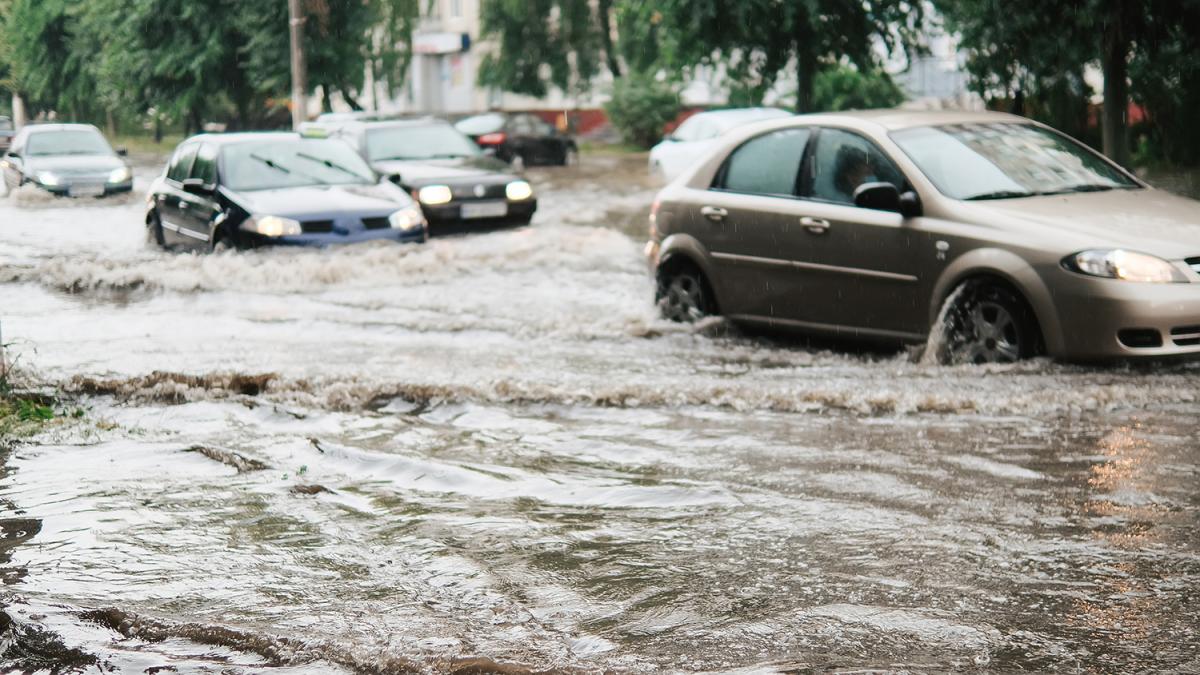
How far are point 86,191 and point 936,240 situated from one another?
911 inches

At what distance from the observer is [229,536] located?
5699mm

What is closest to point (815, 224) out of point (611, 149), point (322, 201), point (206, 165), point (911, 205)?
point (911, 205)

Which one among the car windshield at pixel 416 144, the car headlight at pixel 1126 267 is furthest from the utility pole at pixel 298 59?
the car headlight at pixel 1126 267

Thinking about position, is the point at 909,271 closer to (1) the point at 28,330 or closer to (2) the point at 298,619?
(2) the point at 298,619

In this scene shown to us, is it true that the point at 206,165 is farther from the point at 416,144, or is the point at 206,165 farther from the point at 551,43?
the point at 551,43

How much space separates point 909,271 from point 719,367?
1335 millimetres

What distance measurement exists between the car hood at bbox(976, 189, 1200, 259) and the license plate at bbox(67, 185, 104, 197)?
23.2 meters

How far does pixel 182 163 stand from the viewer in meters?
17.8

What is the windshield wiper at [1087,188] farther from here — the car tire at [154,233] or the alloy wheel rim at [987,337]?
the car tire at [154,233]

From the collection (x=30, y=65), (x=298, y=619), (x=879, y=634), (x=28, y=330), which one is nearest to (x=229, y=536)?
(x=298, y=619)

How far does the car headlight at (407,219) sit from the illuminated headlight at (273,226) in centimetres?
100

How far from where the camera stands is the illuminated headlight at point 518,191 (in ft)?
65.0

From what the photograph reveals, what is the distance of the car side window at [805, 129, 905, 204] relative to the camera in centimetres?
938

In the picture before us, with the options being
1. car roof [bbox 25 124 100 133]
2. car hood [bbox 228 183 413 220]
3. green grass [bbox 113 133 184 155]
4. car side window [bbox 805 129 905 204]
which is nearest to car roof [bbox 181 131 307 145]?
car hood [bbox 228 183 413 220]
